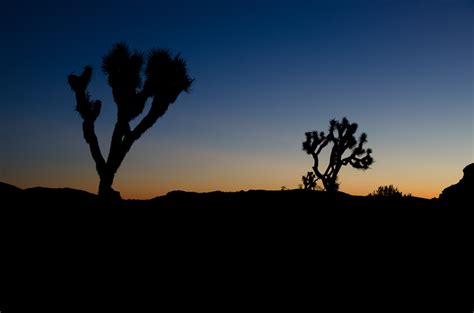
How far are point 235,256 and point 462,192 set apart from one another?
759 centimetres

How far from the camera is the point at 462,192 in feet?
33.1

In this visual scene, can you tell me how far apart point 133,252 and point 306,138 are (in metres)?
19.8

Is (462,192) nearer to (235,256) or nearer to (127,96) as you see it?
(235,256)

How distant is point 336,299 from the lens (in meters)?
5.45

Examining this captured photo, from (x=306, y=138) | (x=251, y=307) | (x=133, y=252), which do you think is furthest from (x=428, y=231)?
(x=306, y=138)

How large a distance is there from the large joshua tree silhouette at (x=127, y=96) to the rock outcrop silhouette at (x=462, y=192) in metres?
9.31

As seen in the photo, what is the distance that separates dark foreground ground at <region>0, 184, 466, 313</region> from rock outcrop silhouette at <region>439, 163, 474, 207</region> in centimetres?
40

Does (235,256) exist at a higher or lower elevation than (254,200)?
lower

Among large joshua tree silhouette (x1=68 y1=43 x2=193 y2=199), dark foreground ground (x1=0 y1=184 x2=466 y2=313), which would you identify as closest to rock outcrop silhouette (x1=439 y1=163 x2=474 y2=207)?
dark foreground ground (x1=0 y1=184 x2=466 y2=313)

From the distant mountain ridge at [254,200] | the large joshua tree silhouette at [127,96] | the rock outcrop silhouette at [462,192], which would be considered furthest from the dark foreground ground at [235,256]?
the large joshua tree silhouette at [127,96]

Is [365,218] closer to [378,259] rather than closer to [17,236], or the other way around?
[378,259]

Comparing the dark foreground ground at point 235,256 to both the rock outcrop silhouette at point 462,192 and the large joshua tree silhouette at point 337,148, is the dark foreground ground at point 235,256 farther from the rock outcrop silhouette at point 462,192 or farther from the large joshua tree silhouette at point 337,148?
the large joshua tree silhouette at point 337,148

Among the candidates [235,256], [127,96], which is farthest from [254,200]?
[127,96]

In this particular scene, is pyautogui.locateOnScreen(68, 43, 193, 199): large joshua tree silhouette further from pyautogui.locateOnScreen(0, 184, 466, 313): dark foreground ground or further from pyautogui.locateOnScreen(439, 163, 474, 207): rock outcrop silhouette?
pyautogui.locateOnScreen(439, 163, 474, 207): rock outcrop silhouette
